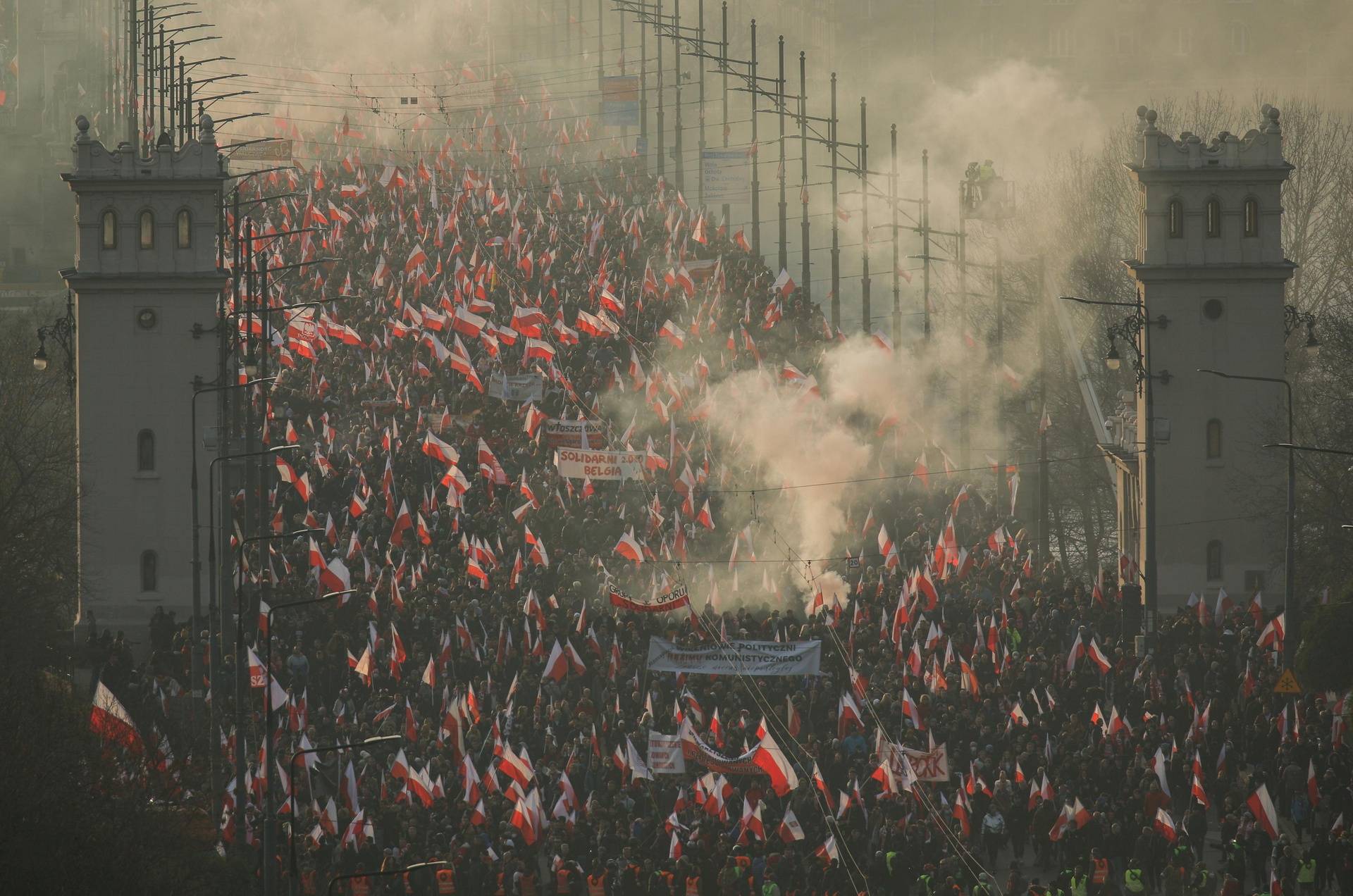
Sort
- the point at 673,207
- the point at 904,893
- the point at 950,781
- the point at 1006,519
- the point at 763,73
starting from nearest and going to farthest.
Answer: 1. the point at 904,893
2. the point at 950,781
3. the point at 1006,519
4. the point at 673,207
5. the point at 763,73

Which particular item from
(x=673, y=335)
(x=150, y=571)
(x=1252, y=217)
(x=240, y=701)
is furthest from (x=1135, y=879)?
(x=673, y=335)

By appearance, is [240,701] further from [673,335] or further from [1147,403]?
[673,335]

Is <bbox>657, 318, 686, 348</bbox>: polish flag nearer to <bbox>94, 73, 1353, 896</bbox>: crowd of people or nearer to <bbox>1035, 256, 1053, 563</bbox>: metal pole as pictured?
<bbox>94, 73, 1353, 896</bbox>: crowd of people

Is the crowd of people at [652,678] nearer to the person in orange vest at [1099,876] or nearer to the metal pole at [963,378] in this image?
the person in orange vest at [1099,876]

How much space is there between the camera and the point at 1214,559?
61562 millimetres

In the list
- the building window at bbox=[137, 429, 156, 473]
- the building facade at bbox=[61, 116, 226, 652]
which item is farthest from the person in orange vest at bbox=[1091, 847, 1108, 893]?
the building window at bbox=[137, 429, 156, 473]

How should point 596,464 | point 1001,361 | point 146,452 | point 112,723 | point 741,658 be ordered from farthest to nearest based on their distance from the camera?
1. point 1001,361
2. point 146,452
3. point 596,464
4. point 741,658
5. point 112,723

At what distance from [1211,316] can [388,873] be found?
1168 inches

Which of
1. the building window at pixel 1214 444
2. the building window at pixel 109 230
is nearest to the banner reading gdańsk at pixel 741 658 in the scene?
the building window at pixel 1214 444

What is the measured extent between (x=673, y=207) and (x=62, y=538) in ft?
88.6

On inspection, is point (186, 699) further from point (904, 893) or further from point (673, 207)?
point (673, 207)

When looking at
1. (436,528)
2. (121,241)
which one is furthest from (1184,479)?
(121,241)

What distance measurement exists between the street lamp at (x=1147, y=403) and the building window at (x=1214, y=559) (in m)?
1.96

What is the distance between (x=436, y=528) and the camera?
58.8 metres
